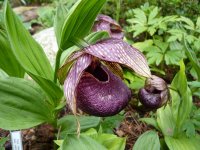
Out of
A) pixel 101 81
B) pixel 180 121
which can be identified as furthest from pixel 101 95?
pixel 180 121

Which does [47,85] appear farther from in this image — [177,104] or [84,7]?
[177,104]

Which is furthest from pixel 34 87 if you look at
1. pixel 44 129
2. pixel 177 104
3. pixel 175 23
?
pixel 175 23

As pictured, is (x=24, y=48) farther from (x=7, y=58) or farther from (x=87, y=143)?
(x=87, y=143)

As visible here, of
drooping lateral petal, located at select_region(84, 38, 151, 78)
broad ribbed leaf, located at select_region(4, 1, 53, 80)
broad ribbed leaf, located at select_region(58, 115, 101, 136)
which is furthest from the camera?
broad ribbed leaf, located at select_region(58, 115, 101, 136)

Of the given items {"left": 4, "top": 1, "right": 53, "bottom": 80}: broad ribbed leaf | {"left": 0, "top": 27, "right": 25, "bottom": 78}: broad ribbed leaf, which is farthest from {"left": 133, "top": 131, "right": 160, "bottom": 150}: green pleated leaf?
{"left": 0, "top": 27, "right": 25, "bottom": 78}: broad ribbed leaf

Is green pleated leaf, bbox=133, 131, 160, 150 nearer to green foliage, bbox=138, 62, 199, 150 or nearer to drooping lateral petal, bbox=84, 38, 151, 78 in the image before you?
green foliage, bbox=138, 62, 199, 150
